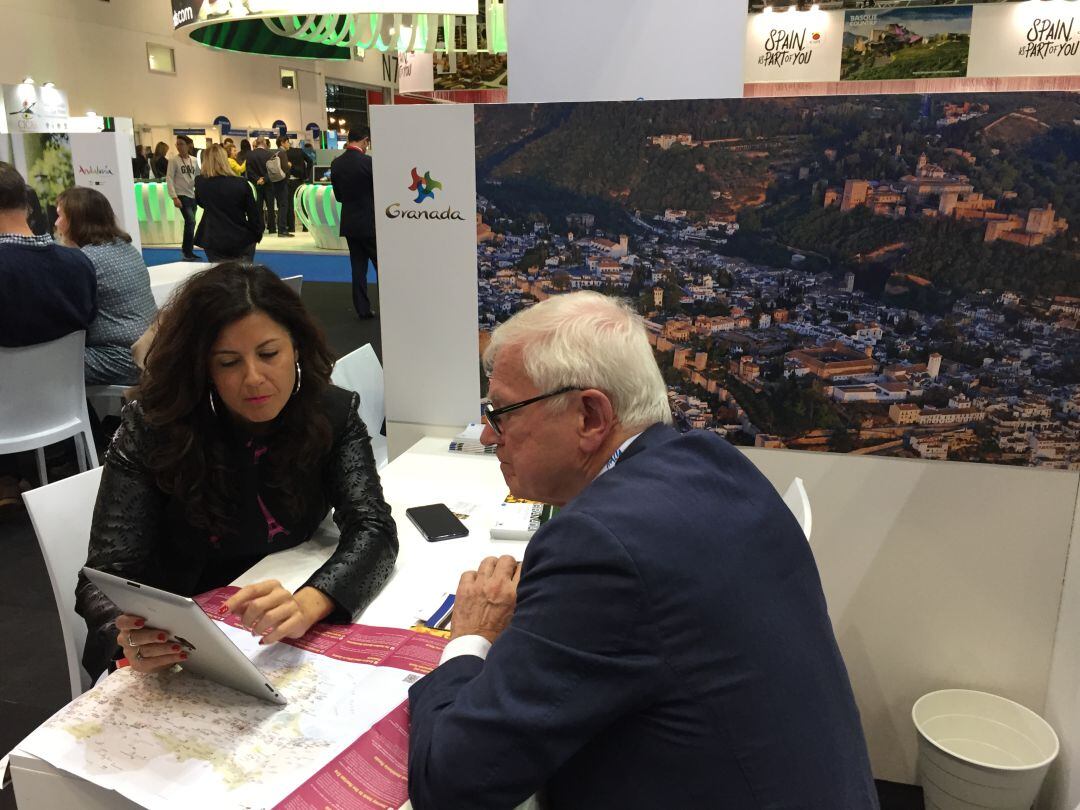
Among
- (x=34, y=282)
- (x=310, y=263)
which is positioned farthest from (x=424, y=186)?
(x=310, y=263)

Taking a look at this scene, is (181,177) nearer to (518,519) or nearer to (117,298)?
(117,298)

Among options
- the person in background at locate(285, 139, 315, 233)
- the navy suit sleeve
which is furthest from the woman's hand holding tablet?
the person in background at locate(285, 139, 315, 233)

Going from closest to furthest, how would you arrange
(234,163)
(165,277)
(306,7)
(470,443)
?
(306,7), (470,443), (165,277), (234,163)

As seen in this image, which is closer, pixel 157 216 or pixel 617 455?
pixel 617 455

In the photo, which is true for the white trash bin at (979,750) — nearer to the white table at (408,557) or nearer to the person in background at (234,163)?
the white table at (408,557)

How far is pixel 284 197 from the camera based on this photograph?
12.7 m

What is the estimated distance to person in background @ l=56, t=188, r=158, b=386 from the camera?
4.16 meters

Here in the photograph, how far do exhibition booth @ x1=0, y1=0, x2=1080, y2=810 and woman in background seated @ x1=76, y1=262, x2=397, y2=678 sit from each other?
47cm

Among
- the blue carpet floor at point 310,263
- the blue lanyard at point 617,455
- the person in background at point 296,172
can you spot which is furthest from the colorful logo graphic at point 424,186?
the person in background at point 296,172

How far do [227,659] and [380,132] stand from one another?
1919mm

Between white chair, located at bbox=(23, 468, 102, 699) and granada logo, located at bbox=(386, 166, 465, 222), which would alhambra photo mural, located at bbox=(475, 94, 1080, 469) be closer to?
granada logo, located at bbox=(386, 166, 465, 222)

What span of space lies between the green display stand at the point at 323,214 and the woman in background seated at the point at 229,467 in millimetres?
9409

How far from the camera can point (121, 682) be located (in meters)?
1.33

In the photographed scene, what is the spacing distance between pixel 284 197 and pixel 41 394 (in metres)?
9.80
